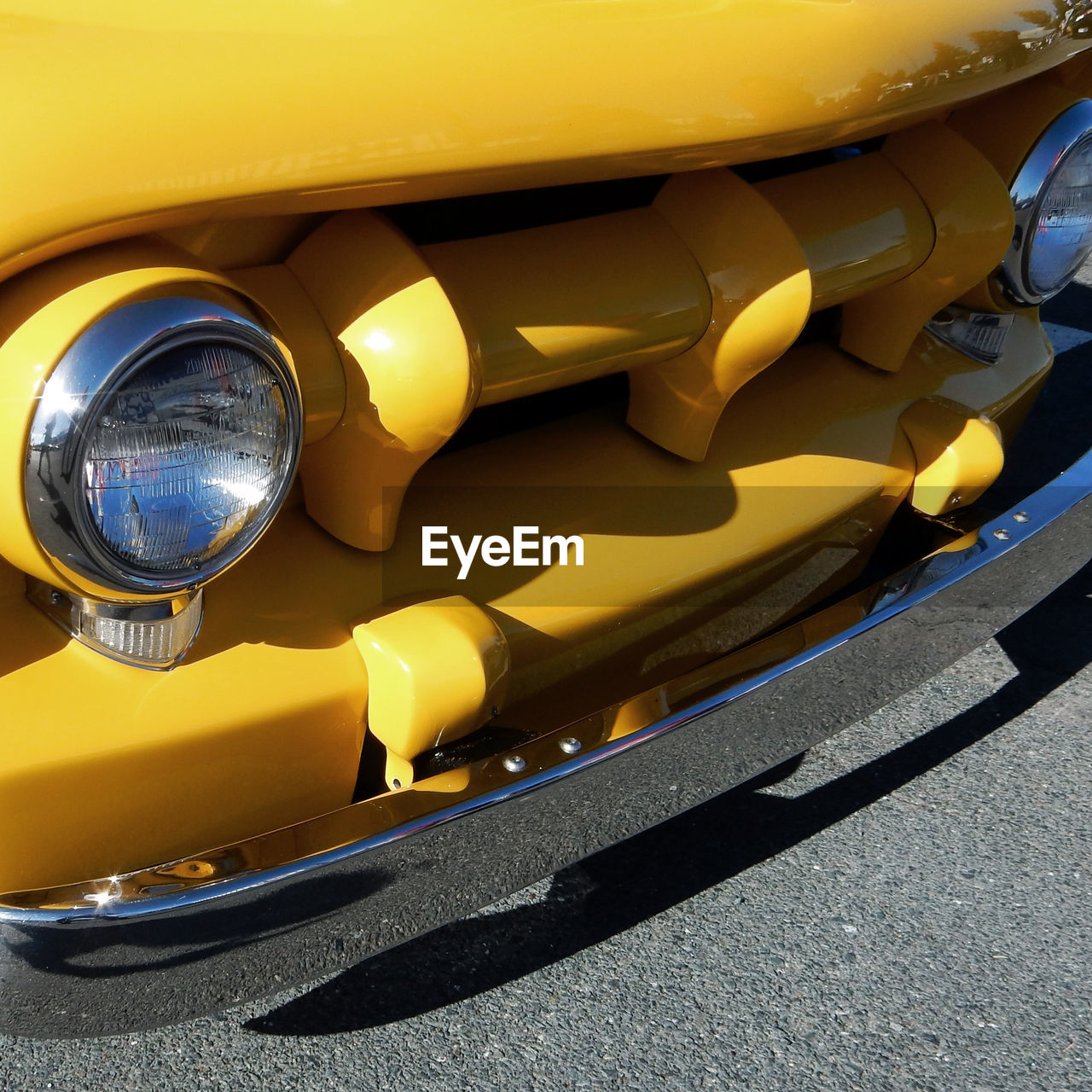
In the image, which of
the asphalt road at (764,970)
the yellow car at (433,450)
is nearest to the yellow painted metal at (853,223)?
the yellow car at (433,450)

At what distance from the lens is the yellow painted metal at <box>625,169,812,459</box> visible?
1.39 m

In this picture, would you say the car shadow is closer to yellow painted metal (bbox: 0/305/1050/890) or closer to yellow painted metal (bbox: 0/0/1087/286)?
yellow painted metal (bbox: 0/305/1050/890)

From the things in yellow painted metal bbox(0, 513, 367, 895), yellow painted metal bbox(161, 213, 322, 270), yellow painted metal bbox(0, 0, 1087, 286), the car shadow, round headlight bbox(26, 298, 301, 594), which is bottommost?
the car shadow

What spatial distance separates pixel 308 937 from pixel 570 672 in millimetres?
429

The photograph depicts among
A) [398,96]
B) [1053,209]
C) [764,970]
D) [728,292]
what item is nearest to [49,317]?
[398,96]

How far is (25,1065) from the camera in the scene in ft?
4.42

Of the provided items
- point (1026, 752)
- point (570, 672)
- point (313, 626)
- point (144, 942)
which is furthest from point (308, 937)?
point (1026, 752)

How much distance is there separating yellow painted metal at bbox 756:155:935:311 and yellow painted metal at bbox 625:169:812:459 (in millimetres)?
94

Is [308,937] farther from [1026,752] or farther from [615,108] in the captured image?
[1026,752]

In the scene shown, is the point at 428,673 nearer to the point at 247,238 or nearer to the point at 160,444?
the point at 160,444

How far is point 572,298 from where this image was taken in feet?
4.18

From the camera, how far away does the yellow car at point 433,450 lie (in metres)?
0.94

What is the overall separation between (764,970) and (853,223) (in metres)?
1.00
